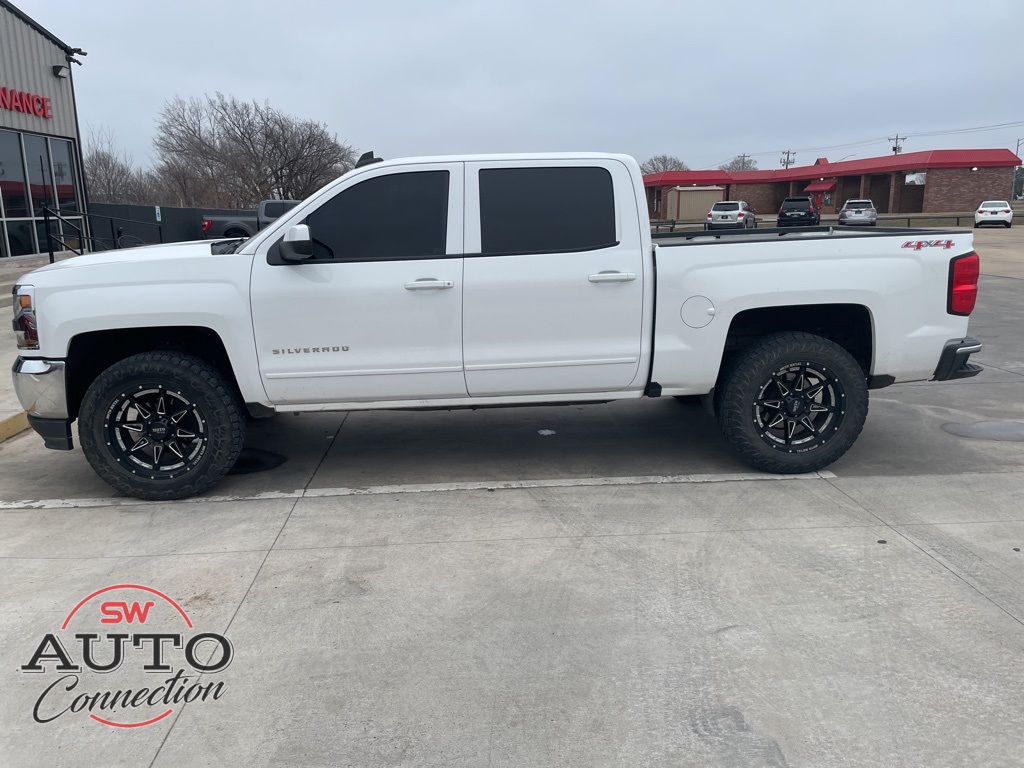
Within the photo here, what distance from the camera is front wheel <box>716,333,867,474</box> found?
17.0ft

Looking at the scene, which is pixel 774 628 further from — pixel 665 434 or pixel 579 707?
pixel 665 434

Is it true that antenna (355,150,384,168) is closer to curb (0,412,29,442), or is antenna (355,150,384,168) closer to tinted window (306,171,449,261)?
tinted window (306,171,449,261)

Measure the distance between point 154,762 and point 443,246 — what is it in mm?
3195

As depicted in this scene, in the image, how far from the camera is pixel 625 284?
16.5 ft

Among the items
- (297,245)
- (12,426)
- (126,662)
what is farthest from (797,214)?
(126,662)

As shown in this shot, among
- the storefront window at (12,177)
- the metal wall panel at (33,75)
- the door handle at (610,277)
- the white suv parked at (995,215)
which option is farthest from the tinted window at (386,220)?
the white suv parked at (995,215)

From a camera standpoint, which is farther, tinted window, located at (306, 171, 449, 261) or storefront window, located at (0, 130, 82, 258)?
storefront window, located at (0, 130, 82, 258)

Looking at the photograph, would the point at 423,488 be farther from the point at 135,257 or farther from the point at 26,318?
the point at 26,318

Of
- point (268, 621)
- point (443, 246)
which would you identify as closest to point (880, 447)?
point (443, 246)

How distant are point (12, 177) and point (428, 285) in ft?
51.1

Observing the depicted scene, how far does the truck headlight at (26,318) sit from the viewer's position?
16.0 ft

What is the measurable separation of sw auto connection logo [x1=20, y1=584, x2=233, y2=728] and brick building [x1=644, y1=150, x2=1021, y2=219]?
4610 centimetres

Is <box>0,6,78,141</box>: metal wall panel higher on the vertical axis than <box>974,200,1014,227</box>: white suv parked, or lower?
higher

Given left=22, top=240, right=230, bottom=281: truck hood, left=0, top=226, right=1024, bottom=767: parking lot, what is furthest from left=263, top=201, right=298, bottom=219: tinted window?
left=22, top=240, right=230, bottom=281: truck hood
